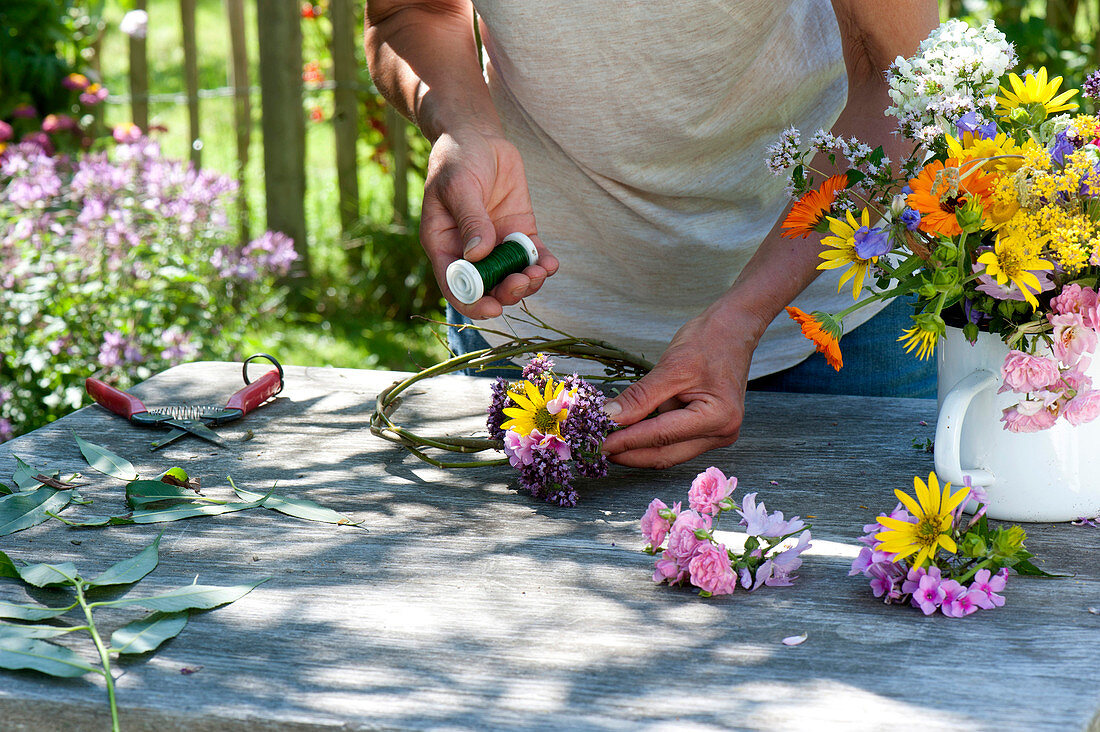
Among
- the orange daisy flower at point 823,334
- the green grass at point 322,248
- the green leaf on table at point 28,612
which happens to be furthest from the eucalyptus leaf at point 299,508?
the green grass at point 322,248

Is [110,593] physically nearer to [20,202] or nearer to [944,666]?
[944,666]

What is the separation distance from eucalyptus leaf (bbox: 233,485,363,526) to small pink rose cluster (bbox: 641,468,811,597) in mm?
318

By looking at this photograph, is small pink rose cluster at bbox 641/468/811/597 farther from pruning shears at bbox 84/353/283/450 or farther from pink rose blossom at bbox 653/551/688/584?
pruning shears at bbox 84/353/283/450

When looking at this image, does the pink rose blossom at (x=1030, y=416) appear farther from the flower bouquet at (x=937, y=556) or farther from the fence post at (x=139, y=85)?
the fence post at (x=139, y=85)

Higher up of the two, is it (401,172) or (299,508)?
(401,172)

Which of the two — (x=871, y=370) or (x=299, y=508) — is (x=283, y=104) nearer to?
(x=871, y=370)

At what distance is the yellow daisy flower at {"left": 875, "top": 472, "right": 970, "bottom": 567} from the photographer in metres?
0.82

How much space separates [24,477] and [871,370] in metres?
1.13

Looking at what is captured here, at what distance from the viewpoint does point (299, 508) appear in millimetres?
1074

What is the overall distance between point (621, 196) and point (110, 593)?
96cm

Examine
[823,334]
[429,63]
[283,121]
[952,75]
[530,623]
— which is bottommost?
[530,623]

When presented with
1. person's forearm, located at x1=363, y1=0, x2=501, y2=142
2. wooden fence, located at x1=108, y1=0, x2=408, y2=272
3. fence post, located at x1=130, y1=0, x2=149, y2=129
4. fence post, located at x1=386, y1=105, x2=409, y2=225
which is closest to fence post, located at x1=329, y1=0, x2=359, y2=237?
wooden fence, located at x1=108, y1=0, x2=408, y2=272

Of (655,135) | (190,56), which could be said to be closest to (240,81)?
(190,56)

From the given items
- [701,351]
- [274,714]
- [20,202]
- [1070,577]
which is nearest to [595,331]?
[701,351]
